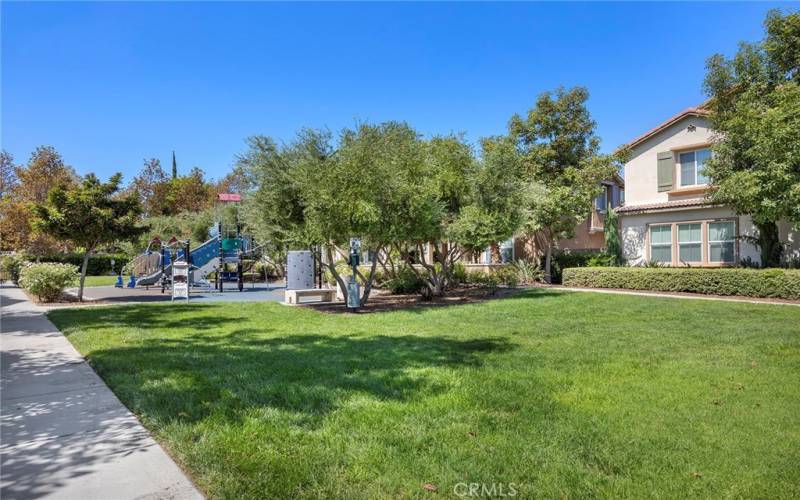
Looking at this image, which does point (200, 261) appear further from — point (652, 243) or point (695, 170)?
point (695, 170)

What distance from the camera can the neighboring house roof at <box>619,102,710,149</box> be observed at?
18562mm

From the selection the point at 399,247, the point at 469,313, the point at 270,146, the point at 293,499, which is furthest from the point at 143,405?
the point at 399,247

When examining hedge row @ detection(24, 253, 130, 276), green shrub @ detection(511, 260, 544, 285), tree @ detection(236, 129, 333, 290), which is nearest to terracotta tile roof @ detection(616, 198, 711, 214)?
green shrub @ detection(511, 260, 544, 285)

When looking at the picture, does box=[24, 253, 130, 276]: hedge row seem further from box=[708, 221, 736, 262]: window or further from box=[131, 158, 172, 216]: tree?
box=[708, 221, 736, 262]: window

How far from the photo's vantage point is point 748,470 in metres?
3.34

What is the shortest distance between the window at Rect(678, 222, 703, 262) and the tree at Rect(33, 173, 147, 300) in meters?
20.3

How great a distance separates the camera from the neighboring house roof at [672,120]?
18.6 m

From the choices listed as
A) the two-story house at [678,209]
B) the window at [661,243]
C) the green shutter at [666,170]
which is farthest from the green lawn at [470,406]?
the green shutter at [666,170]

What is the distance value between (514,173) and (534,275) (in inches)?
339

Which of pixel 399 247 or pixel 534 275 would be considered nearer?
pixel 399 247

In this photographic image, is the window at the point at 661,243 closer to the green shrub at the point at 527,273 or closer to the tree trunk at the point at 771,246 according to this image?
the tree trunk at the point at 771,246

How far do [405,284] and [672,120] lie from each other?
12891 millimetres

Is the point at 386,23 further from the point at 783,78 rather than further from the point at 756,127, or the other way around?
the point at 783,78

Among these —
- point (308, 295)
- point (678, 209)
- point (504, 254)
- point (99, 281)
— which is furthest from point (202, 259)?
point (678, 209)
